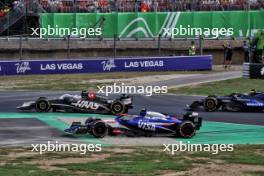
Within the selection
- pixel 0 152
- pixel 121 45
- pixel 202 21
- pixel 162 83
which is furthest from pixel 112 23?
pixel 0 152

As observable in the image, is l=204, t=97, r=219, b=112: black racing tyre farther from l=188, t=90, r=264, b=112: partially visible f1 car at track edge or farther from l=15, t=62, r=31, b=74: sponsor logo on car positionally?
l=15, t=62, r=31, b=74: sponsor logo on car

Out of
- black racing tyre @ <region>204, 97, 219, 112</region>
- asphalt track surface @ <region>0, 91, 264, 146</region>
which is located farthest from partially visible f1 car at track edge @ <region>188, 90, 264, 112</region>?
asphalt track surface @ <region>0, 91, 264, 146</region>

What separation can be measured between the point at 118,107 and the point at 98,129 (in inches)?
205

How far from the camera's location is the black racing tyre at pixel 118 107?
77.7 feet

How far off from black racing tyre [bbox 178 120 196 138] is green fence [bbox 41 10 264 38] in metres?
28.2

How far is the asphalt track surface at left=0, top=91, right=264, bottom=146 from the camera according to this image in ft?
61.6

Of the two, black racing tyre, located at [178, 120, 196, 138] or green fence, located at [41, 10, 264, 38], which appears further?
green fence, located at [41, 10, 264, 38]

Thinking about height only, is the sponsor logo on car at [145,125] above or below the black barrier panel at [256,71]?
below

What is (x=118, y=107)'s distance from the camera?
2375cm

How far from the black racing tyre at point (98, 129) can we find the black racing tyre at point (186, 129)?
196 cm

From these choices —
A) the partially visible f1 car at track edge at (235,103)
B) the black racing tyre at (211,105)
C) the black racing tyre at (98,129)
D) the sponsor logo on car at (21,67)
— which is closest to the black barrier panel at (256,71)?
the partially visible f1 car at track edge at (235,103)

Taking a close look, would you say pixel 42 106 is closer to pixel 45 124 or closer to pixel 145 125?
pixel 45 124

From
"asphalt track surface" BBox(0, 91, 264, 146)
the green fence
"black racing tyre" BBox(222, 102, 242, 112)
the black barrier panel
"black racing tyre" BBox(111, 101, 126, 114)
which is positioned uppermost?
the green fence

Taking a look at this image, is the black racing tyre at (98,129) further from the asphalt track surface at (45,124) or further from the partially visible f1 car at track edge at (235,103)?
the partially visible f1 car at track edge at (235,103)
